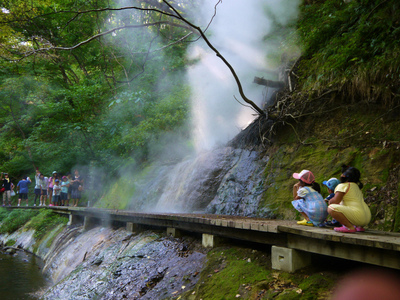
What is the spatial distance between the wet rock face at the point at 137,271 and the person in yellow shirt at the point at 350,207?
86.5 inches

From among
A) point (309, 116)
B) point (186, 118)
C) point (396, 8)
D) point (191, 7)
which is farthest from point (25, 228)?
point (396, 8)

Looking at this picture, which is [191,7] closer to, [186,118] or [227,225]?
[186,118]

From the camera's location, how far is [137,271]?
536 centimetres

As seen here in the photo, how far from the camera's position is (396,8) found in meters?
5.95

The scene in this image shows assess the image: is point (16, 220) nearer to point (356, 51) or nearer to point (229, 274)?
point (229, 274)

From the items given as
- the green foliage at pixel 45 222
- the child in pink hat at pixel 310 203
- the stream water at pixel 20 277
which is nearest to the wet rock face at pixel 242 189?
the child in pink hat at pixel 310 203

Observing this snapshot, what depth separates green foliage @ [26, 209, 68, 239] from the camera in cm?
1323

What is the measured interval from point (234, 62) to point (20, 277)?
32.5 feet

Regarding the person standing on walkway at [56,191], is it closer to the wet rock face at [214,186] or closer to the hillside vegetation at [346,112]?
the wet rock face at [214,186]

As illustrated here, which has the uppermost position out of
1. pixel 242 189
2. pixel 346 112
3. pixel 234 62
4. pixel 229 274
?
pixel 234 62

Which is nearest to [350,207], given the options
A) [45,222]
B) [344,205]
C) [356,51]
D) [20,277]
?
[344,205]

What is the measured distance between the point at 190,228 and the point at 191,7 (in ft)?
38.8

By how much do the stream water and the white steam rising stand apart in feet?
22.8

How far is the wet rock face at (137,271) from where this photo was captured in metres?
4.60
